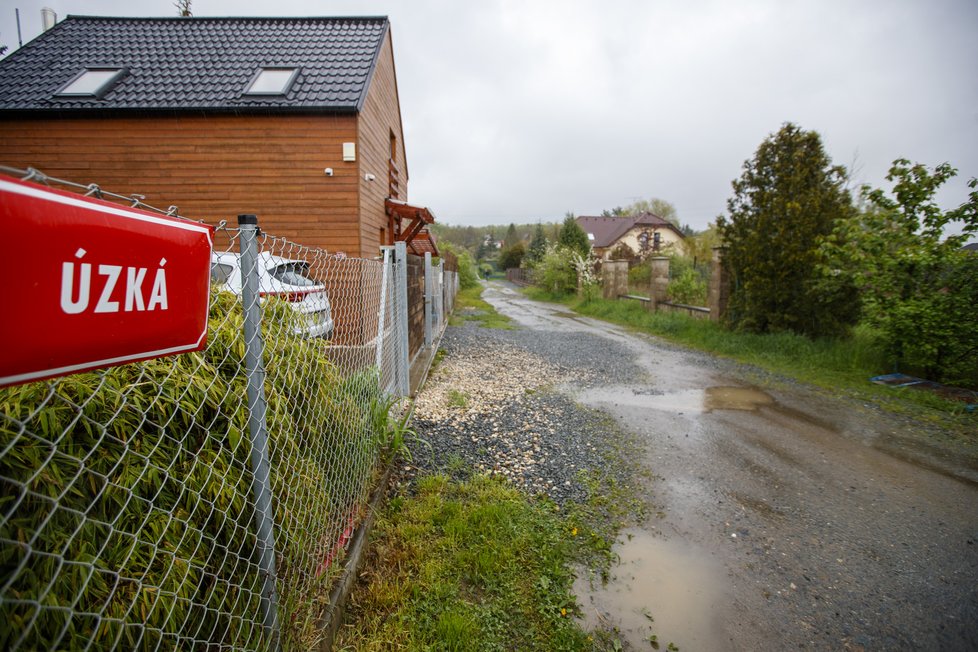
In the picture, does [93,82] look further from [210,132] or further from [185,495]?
[185,495]

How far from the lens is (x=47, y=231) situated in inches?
26.8

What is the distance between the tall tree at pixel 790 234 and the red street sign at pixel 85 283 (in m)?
9.24

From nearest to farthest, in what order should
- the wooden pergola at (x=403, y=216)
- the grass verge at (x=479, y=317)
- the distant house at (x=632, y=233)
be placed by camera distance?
1. the wooden pergola at (x=403, y=216)
2. the grass verge at (x=479, y=317)
3. the distant house at (x=632, y=233)

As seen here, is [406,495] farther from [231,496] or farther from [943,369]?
[943,369]

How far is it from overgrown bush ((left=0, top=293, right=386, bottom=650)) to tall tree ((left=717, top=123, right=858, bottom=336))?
880 cm

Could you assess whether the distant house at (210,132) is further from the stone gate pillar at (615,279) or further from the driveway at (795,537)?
the stone gate pillar at (615,279)

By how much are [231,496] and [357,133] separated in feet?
29.7

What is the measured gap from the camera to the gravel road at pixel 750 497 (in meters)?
2.38

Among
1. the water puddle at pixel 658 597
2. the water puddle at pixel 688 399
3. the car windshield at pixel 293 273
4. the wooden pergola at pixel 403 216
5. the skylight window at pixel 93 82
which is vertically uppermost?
the skylight window at pixel 93 82

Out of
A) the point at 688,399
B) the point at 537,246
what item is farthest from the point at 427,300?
the point at 537,246

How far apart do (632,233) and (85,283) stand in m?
46.9

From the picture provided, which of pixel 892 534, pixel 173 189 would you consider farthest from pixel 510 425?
pixel 173 189

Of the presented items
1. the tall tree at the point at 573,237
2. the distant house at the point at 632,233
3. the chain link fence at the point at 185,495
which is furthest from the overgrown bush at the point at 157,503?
the distant house at the point at 632,233

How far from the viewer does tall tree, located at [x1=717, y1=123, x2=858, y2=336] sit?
27.2ft
